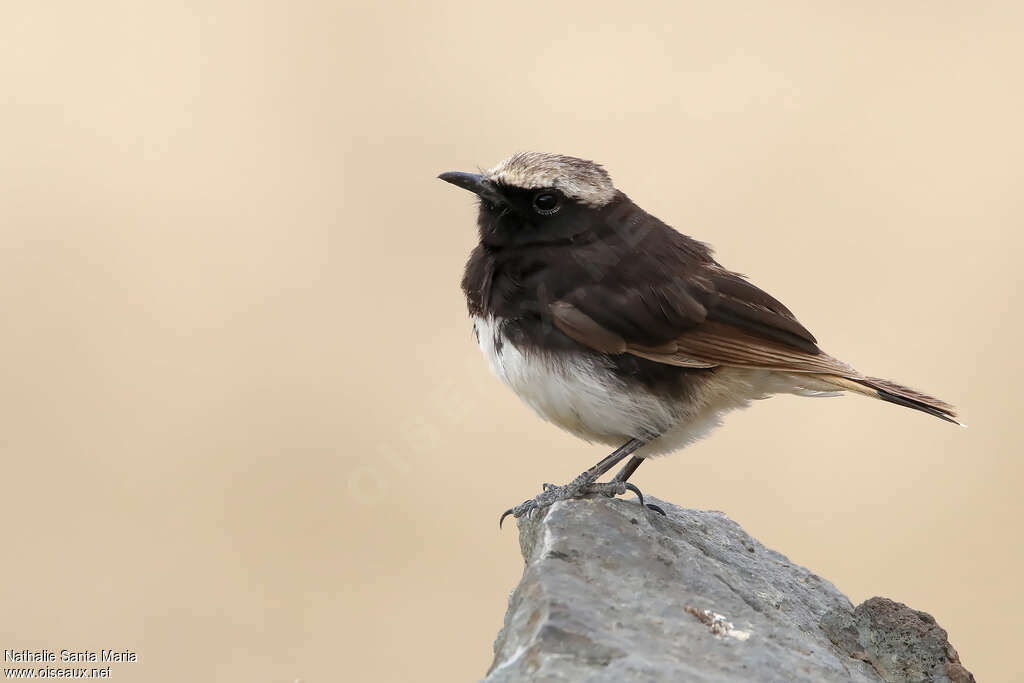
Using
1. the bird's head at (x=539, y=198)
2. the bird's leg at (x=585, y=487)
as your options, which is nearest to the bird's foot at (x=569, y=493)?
the bird's leg at (x=585, y=487)

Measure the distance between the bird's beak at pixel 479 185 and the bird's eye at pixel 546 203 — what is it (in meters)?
0.21

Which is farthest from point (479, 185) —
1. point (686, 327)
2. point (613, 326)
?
point (686, 327)


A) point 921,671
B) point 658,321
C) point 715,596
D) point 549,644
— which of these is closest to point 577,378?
point 658,321

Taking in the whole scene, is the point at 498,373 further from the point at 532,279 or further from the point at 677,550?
the point at 677,550

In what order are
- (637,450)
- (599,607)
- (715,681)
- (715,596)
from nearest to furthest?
(715,681) < (599,607) < (715,596) < (637,450)

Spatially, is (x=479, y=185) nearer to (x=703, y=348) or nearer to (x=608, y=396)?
(x=608, y=396)

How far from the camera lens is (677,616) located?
5.54 m

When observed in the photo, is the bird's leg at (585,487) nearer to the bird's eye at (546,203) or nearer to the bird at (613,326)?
the bird at (613,326)

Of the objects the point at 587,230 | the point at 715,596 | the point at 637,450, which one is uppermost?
the point at 587,230

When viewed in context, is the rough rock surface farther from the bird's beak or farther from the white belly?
the bird's beak

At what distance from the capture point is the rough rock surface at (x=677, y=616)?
5047 mm

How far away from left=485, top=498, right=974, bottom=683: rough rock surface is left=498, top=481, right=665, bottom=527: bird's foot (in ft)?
0.29

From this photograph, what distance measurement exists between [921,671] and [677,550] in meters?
1.39

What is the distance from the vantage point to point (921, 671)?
19.7 ft
